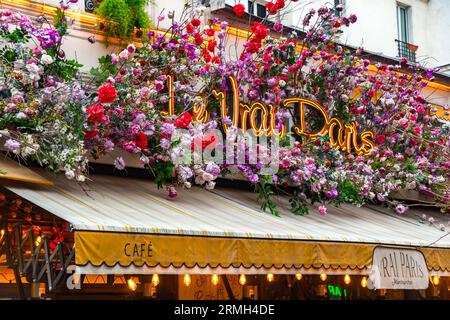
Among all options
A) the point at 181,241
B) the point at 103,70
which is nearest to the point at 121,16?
the point at 103,70

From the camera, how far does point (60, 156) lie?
8453 millimetres

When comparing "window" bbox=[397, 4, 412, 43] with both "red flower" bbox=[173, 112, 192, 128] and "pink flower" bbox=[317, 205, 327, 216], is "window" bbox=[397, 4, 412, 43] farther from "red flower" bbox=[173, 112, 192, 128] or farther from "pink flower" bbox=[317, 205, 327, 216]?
"red flower" bbox=[173, 112, 192, 128]

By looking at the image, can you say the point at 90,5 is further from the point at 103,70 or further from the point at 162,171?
the point at 162,171

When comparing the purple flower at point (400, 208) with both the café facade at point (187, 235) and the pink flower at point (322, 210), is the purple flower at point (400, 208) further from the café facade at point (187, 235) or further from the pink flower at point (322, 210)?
the pink flower at point (322, 210)

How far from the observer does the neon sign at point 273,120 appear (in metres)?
10.7

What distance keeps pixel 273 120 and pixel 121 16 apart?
2.64 m

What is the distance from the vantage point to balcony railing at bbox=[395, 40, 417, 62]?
17.2 metres

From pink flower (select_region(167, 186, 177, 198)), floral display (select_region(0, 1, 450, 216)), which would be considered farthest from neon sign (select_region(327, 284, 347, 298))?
pink flower (select_region(167, 186, 177, 198))

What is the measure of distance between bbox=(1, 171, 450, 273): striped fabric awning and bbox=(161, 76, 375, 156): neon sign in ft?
3.23

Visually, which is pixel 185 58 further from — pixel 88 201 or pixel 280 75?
pixel 88 201

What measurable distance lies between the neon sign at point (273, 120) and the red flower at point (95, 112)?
4.93 feet

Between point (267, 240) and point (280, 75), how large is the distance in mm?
4110

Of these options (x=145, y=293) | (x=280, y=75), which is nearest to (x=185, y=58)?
(x=280, y=75)

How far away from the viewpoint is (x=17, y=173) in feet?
26.9
